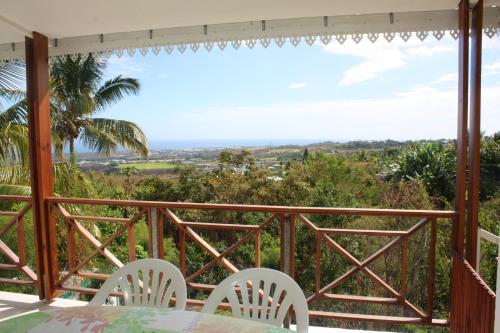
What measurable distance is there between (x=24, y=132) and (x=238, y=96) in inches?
602

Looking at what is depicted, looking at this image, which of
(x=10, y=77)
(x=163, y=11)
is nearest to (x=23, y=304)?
(x=163, y=11)

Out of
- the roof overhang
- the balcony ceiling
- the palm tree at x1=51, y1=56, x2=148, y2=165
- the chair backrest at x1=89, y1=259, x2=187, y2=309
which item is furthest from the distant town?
the chair backrest at x1=89, y1=259, x2=187, y2=309

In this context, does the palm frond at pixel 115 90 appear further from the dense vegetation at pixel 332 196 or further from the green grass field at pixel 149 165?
the dense vegetation at pixel 332 196

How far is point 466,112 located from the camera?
2094 millimetres

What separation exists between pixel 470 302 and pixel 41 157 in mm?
3065

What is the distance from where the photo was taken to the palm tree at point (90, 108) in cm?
1070

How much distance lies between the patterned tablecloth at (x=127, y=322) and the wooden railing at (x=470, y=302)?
921mm

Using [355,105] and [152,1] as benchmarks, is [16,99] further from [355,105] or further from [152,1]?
[355,105]

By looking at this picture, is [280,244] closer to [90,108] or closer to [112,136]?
[112,136]

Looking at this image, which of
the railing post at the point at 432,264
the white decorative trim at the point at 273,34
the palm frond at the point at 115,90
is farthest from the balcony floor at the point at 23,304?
the palm frond at the point at 115,90

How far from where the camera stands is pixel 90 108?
1094 centimetres

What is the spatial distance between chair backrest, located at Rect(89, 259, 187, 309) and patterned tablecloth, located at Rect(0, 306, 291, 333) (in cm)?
30

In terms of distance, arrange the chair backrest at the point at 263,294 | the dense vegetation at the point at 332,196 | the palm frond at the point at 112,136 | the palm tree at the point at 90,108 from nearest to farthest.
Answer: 1. the chair backrest at the point at 263,294
2. the dense vegetation at the point at 332,196
3. the palm tree at the point at 90,108
4. the palm frond at the point at 112,136

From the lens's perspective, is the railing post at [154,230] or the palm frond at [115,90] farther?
the palm frond at [115,90]
